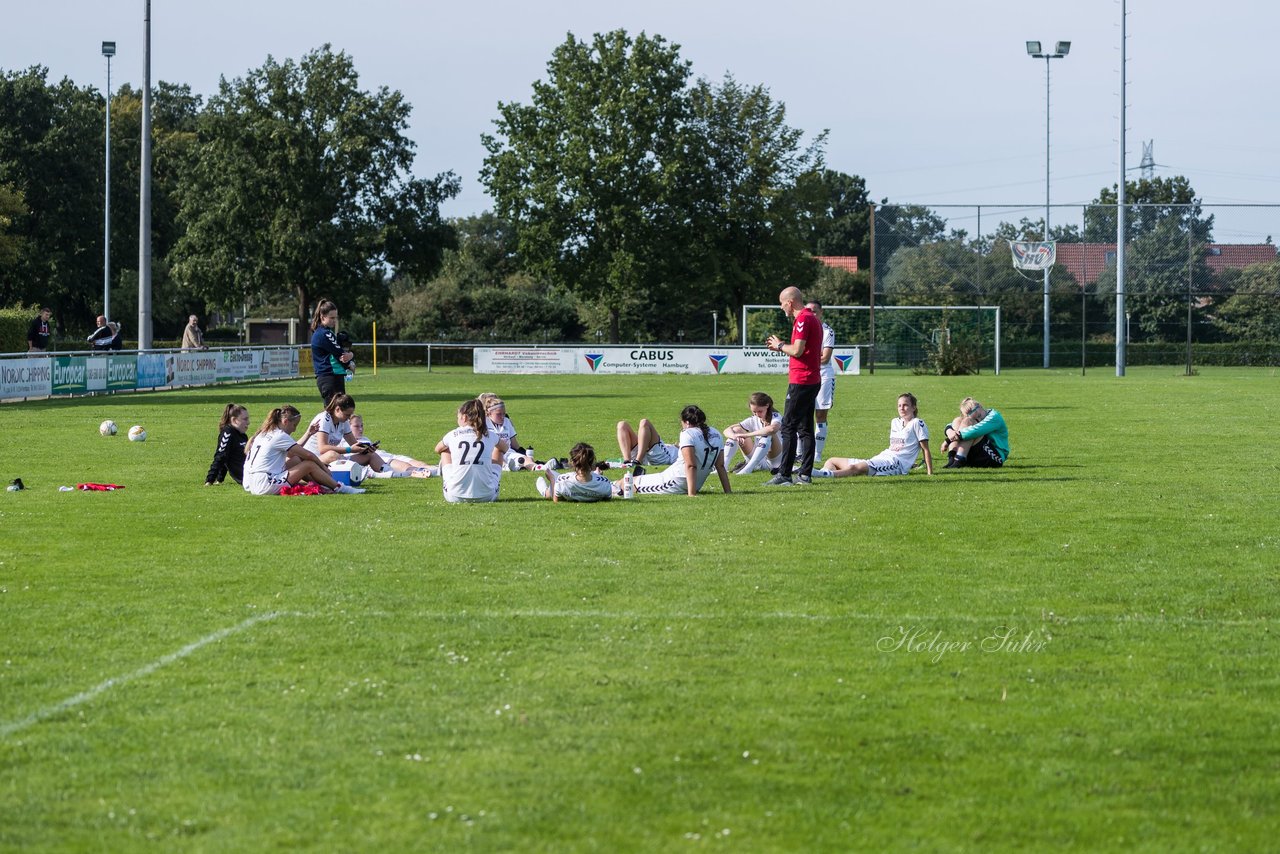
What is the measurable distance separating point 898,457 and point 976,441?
1.15 meters

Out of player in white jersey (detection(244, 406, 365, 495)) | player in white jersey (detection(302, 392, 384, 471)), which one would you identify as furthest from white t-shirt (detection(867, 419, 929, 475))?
player in white jersey (detection(244, 406, 365, 495))

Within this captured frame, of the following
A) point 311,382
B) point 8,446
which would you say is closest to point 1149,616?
point 8,446

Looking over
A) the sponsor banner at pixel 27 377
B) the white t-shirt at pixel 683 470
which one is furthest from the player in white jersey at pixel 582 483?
the sponsor banner at pixel 27 377

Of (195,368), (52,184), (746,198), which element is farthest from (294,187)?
(195,368)

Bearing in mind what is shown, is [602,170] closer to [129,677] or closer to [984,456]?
[984,456]

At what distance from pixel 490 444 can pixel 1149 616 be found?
705 cm

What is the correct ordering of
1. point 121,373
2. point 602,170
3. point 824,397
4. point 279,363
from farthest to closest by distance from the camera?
point 602,170 < point 279,363 < point 121,373 < point 824,397

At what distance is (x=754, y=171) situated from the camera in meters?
79.3

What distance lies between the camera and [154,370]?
39.0 m

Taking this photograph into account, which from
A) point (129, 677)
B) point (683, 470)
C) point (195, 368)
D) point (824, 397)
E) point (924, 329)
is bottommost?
point (129, 677)

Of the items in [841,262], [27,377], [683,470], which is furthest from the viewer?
[841,262]

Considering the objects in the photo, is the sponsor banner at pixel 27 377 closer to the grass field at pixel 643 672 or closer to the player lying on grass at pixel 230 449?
the player lying on grass at pixel 230 449

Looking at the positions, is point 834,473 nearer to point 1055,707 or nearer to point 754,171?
point 1055,707

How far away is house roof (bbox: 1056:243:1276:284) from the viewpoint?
5062cm
